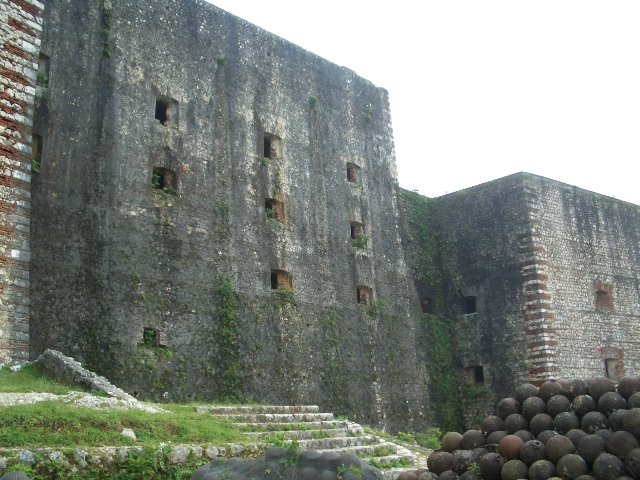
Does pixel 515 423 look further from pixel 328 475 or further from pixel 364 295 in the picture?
pixel 364 295

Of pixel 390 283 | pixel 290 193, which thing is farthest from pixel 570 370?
pixel 290 193

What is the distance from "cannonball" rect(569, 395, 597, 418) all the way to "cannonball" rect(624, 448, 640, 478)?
1.01 m

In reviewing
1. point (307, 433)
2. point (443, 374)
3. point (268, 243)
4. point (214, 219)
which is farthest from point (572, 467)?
point (443, 374)

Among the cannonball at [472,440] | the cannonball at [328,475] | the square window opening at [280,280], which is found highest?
the square window opening at [280,280]

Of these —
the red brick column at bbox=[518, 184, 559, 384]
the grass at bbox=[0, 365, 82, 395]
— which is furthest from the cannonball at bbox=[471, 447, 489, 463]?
the red brick column at bbox=[518, 184, 559, 384]

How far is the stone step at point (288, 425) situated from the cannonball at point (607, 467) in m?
6.00

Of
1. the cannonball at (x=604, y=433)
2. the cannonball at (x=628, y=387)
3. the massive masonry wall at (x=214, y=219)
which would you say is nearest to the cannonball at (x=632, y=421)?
the cannonball at (x=604, y=433)

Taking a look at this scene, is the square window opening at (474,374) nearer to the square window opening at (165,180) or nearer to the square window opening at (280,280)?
the square window opening at (280,280)

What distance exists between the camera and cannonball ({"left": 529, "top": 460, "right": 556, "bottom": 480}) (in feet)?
26.1

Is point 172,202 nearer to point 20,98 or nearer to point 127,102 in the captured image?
point 127,102

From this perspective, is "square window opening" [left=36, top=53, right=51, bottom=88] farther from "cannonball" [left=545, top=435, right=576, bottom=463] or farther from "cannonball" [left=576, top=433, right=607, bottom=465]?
"cannonball" [left=576, top=433, right=607, bottom=465]

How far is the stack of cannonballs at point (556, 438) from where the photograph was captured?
778 cm

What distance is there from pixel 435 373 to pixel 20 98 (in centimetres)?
1464

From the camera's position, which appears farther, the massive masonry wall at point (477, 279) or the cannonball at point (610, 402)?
the massive masonry wall at point (477, 279)
